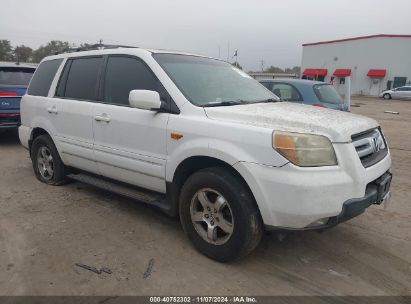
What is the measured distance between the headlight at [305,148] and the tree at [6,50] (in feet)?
216

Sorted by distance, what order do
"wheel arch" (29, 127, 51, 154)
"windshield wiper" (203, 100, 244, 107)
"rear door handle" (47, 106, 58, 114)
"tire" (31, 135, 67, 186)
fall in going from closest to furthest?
"windshield wiper" (203, 100, 244, 107), "rear door handle" (47, 106, 58, 114), "tire" (31, 135, 67, 186), "wheel arch" (29, 127, 51, 154)

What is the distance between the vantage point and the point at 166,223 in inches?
170

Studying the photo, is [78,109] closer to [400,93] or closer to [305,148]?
[305,148]

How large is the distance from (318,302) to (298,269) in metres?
0.50

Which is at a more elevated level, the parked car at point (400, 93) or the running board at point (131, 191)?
the running board at point (131, 191)

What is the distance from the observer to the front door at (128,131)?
3811 millimetres

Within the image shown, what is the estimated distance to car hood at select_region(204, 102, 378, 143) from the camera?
3088mm

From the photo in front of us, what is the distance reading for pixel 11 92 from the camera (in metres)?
8.11

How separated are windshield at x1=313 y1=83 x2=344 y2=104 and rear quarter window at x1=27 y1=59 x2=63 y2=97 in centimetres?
543

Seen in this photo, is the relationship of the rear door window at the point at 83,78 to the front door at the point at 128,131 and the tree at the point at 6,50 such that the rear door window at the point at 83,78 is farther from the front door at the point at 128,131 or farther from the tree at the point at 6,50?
the tree at the point at 6,50

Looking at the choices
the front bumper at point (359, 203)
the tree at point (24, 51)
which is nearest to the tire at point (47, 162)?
the front bumper at point (359, 203)

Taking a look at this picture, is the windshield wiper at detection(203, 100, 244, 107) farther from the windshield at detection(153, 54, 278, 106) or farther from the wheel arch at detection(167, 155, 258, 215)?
the wheel arch at detection(167, 155, 258, 215)

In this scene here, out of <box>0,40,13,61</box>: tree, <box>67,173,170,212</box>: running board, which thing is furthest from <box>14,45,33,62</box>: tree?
<box>67,173,170,212</box>: running board

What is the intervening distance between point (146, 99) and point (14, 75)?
626 centimetres
